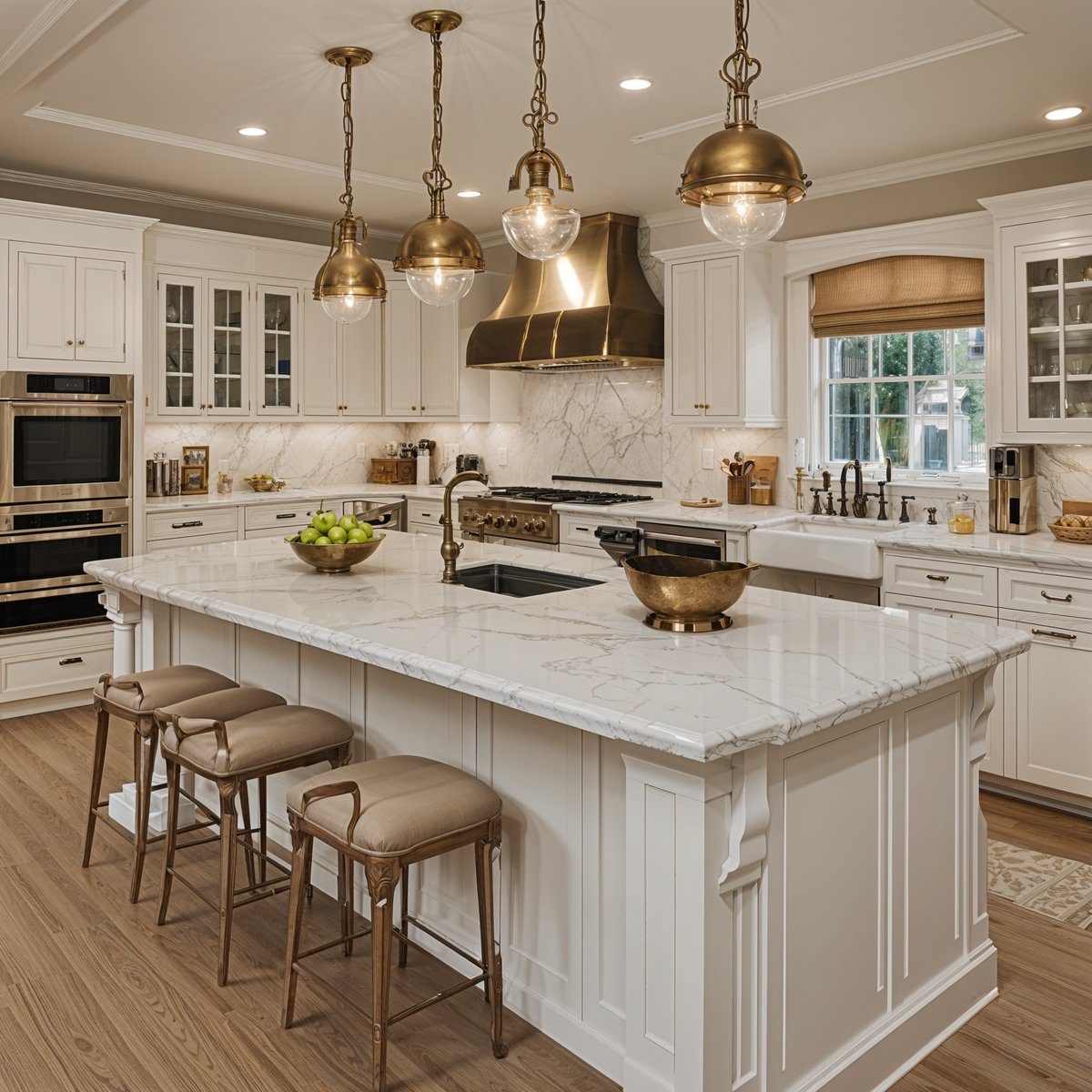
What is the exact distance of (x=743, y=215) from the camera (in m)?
2.36

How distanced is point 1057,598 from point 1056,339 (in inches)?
44.6

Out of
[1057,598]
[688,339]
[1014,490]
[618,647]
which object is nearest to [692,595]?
[618,647]

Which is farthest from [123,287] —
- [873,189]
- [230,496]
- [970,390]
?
[970,390]

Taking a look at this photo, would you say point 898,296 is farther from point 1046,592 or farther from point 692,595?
point 692,595

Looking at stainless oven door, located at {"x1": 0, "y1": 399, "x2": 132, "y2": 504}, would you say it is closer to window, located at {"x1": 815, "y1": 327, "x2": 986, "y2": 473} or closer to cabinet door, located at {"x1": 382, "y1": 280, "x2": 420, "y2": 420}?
cabinet door, located at {"x1": 382, "y1": 280, "x2": 420, "y2": 420}

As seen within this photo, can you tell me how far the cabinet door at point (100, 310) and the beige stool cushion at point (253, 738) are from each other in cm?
299

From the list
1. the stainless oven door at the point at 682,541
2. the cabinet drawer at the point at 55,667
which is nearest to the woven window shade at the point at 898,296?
the stainless oven door at the point at 682,541

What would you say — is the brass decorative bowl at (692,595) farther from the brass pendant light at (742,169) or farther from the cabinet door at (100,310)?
the cabinet door at (100,310)

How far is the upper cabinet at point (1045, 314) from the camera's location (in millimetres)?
4047

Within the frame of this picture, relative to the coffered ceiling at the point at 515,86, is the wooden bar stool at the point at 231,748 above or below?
below

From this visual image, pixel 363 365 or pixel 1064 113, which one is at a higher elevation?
pixel 1064 113

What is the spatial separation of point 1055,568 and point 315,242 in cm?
490

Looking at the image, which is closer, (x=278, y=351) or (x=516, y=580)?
(x=516, y=580)

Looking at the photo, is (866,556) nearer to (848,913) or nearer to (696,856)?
(848,913)
